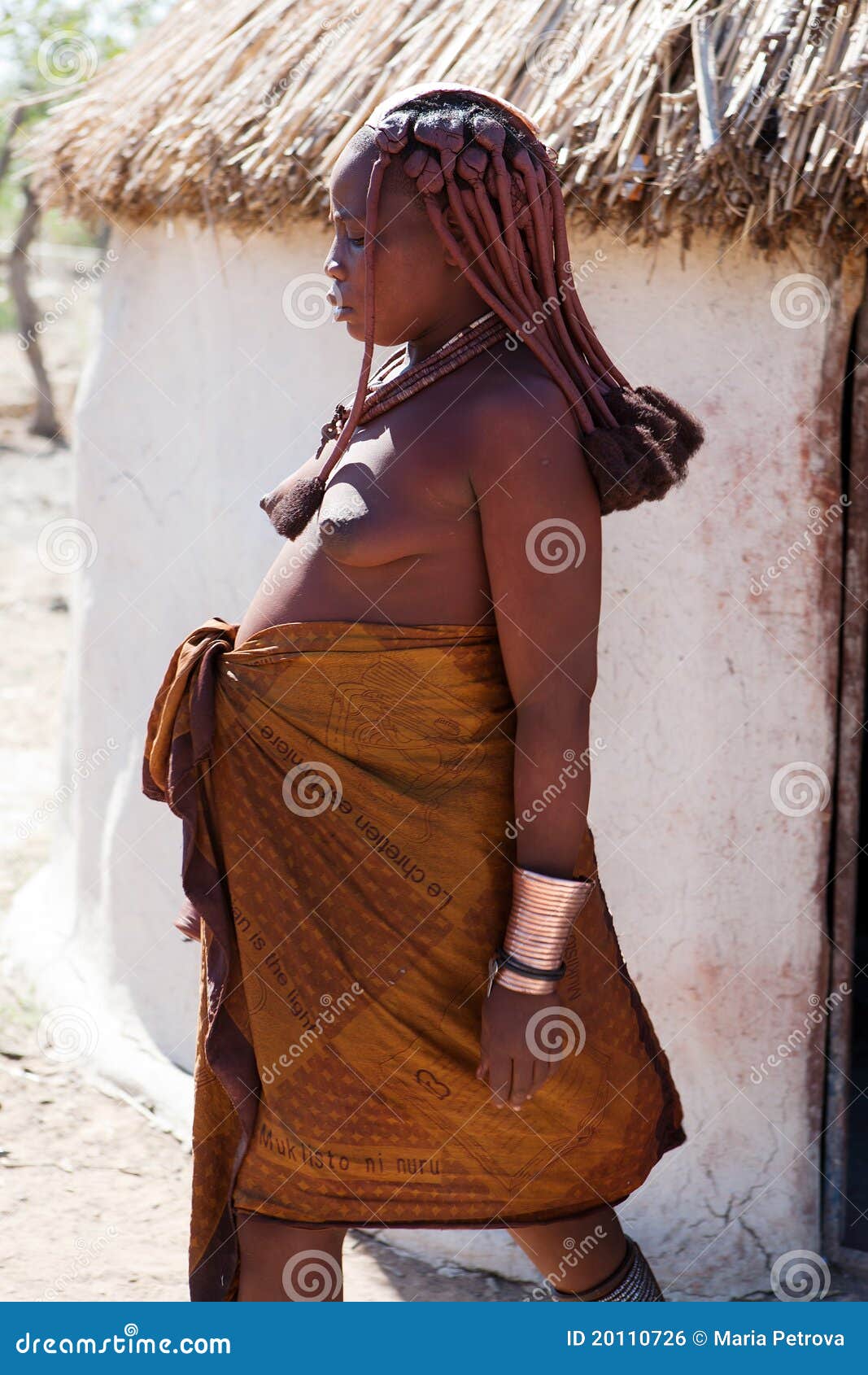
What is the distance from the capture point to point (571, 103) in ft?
9.34

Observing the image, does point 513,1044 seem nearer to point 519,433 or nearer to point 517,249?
point 519,433

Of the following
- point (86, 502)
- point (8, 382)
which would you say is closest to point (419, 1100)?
point (86, 502)

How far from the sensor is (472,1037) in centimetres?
209

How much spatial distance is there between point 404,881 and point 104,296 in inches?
106

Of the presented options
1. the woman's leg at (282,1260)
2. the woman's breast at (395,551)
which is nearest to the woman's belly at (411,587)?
the woman's breast at (395,551)

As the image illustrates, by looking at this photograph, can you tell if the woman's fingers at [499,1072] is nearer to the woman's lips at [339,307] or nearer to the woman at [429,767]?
the woman at [429,767]

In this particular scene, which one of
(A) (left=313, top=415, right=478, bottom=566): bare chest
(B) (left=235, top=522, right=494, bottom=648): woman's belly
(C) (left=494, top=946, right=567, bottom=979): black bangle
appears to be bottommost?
(C) (left=494, top=946, right=567, bottom=979): black bangle

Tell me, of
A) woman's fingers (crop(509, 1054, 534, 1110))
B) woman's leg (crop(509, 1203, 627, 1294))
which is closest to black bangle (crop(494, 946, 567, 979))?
woman's fingers (crop(509, 1054, 534, 1110))

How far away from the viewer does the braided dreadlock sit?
6.38 ft

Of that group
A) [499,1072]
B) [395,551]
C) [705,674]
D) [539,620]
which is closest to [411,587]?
[395,551]

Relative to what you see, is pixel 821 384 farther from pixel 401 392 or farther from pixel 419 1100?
pixel 419 1100

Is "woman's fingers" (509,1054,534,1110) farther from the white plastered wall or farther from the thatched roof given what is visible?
the thatched roof

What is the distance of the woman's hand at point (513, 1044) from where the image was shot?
2.00 meters

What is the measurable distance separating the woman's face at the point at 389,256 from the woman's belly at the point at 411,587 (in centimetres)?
32
